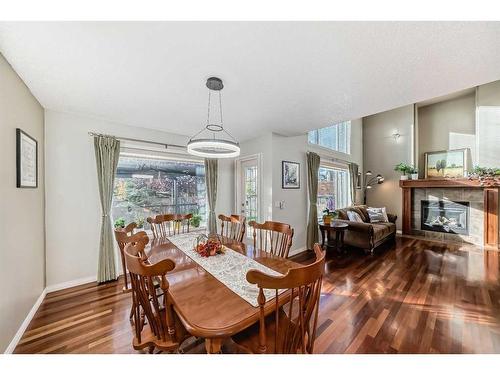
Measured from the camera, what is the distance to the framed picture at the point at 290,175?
3793 millimetres

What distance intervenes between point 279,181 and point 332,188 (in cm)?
266

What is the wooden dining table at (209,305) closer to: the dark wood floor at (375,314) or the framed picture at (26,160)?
the dark wood floor at (375,314)

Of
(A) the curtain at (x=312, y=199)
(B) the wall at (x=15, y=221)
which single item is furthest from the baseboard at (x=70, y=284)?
(A) the curtain at (x=312, y=199)

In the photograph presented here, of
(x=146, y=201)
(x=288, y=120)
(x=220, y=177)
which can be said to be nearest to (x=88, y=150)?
(x=146, y=201)

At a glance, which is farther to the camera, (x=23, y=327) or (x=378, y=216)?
(x=378, y=216)

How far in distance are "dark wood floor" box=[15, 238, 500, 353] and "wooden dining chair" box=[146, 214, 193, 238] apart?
2.82ft

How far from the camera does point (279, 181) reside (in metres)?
3.72

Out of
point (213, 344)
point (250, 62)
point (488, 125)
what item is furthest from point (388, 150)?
point (213, 344)

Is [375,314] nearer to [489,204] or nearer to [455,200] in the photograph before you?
[489,204]

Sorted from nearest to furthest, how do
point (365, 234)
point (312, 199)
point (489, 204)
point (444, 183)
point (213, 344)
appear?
point (213, 344), point (365, 234), point (312, 199), point (489, 204), point (444, 183)

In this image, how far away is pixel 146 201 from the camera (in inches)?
136

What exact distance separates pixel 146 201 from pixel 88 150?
3.68ft

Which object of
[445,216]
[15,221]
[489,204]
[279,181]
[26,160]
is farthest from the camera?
[445,216]
